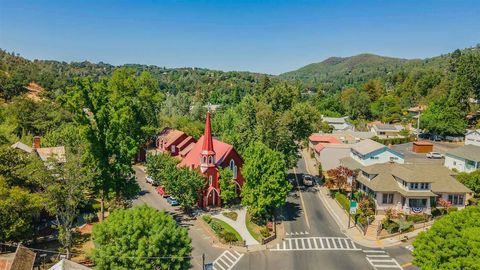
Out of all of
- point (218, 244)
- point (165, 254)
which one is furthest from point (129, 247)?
point (218, 244)

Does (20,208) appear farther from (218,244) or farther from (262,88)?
(262,88)

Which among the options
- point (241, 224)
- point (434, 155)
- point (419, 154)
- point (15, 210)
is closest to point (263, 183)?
point (241, 224)

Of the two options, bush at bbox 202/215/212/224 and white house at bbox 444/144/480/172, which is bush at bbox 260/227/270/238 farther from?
white house at bbox 444/144/480/172

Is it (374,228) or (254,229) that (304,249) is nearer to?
(254,229)

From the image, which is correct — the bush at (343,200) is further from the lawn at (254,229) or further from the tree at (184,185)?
the tree at (184,185)

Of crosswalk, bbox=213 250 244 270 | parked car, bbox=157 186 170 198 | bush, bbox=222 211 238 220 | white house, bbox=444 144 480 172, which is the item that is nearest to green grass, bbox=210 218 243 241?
bush, bbox=222 211 238 220

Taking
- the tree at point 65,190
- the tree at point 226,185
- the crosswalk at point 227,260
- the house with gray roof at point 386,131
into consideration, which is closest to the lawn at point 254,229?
the crosswalk at point 227,260
